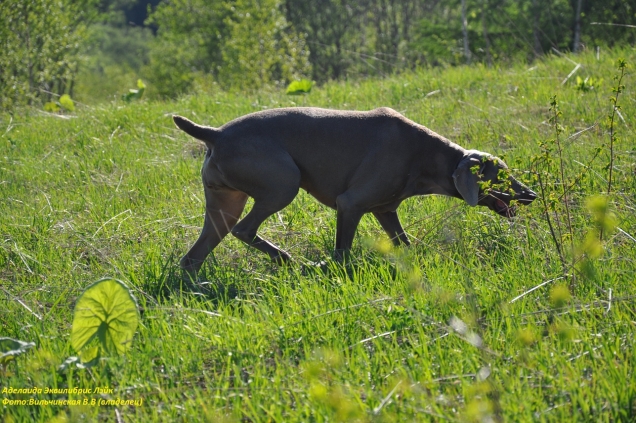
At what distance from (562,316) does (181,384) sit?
72.6 inches

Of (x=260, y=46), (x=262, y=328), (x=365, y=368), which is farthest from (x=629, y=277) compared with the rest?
(x=260, y=46)

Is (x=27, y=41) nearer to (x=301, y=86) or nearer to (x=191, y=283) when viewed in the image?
(x=301, y=86)

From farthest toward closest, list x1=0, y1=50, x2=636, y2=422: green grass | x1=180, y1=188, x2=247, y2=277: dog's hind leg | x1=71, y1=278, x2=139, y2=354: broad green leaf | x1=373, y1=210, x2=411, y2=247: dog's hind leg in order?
1. x1=373, y1=210, x2=411, y2=247: dog's hind leg
2. x1=180, y1=188, x2=247, y2=277: dog's hind leg
3. x1=71, y1=278, x2=139, y2=354: broad green leaf
4. x1=0, y1=50, x2=636, y2=422: green grass

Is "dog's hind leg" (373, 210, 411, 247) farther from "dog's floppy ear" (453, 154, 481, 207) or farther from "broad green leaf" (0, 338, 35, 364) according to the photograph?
"broad green leaf" (0, 338, 35, 364)

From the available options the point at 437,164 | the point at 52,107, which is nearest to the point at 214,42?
the point at 52,107

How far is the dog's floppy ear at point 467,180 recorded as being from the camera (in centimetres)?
515

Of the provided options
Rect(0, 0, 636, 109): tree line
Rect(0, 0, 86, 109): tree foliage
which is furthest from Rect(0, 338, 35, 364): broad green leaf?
Rect(0, 0, 86, 109): tree foliage

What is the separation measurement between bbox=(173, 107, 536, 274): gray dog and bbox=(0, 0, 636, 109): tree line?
7.35m

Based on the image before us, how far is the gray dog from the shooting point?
5098 mm

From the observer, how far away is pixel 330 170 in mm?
5375

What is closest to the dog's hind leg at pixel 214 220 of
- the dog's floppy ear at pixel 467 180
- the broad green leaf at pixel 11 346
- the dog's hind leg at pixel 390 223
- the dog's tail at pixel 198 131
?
the dog's tail at pixel 198 131

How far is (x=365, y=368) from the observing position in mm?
3396

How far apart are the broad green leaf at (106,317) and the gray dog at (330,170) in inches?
58.1

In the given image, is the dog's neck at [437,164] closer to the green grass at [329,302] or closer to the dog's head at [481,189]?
the dog's head at [481,189]
